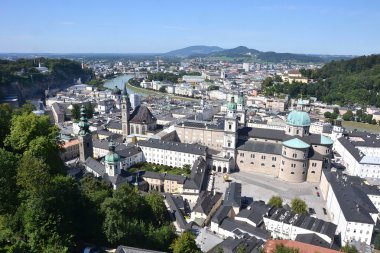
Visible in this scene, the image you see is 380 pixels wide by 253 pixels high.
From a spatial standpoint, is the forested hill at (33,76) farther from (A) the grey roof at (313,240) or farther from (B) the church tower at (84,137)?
(A) the grey roof at (313,240)

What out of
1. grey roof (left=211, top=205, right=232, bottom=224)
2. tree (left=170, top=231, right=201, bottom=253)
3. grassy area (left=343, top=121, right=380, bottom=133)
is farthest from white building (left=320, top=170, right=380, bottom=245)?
grassy area (left=343, top=121, right=380, bottom=133)

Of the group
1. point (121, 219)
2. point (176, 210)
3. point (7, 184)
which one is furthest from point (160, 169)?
point (7, 184)

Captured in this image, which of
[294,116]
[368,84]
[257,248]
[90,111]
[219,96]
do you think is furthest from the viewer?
[219,96]

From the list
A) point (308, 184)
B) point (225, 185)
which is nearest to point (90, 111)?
point (225, 185)

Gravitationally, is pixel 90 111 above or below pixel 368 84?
below

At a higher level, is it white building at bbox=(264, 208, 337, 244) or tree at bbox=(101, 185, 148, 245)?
tree at bbox=(101, 185, 148, 245)

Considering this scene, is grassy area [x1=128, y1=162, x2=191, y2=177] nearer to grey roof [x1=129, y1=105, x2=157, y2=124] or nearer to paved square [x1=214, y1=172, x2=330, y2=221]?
paved square [x1=214, y1=172, x2=330, y2=221]

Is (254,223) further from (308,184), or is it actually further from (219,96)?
(219,96)
